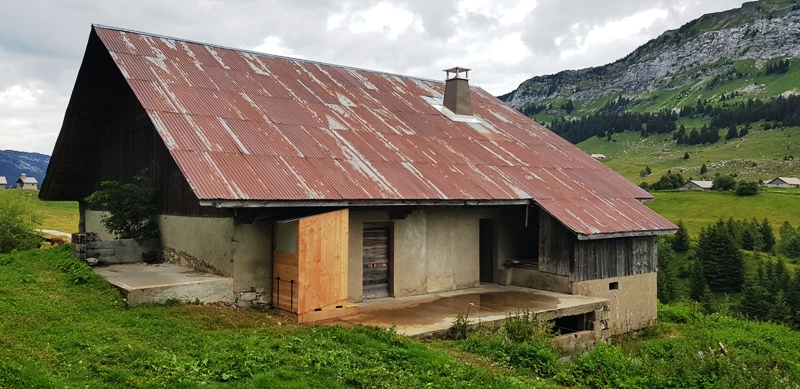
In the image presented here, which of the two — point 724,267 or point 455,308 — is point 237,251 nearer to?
point 455,308

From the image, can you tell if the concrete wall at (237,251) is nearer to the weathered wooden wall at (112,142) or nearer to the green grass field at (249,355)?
the weathered wooden wall at (112,142)

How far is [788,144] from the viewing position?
112750mm

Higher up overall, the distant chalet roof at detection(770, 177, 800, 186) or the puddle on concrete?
the distant chalet roof at detection(770, 177, 800, 186)

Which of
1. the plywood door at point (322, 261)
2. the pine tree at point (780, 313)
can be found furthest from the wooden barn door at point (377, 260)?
the pine tree at point (780, 313)

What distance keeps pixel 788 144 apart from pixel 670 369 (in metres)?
121

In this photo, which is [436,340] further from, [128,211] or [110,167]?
[110,167]

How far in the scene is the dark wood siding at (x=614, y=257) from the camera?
15724 mm

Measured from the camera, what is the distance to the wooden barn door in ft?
47.7

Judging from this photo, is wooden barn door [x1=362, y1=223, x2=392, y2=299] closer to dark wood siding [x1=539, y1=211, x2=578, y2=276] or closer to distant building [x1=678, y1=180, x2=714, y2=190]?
dark wood siding [x1=539, y1=211, x2=578, y2=276]

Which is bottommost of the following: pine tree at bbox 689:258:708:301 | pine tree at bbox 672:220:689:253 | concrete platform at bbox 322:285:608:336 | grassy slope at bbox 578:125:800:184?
pine tree at bbox 689:258:708:301

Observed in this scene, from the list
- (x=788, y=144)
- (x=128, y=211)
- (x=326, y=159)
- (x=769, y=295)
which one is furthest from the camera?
(x=788, y=144)

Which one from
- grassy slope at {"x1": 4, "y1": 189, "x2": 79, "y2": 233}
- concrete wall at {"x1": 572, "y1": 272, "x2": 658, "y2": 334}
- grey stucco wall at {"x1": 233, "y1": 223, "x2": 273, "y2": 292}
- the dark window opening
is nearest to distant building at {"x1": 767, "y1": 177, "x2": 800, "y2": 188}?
concrete wall at {"x1": 572, "y1": 272, "x2": 658, "y2": 334}

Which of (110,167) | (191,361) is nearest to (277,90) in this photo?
(110,167)

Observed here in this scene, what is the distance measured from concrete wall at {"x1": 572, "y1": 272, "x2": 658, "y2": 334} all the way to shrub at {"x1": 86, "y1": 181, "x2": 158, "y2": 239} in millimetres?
10445
